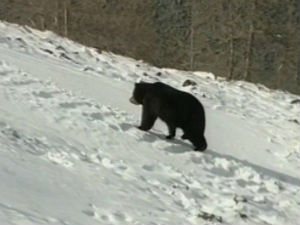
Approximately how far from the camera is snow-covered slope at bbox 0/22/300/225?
6859 millimetres

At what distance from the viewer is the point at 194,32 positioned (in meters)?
27.7

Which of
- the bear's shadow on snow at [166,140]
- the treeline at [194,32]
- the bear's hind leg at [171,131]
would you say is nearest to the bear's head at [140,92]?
the bear's shadow on snow at [166,140]

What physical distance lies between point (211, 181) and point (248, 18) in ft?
55.6

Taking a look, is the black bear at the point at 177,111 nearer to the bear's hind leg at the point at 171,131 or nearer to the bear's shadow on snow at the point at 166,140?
the bear's hind leg at the point at 171,131

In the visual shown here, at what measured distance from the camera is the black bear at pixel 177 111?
33.6ft

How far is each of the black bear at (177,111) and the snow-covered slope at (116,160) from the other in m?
0.24

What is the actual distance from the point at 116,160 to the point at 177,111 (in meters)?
1.62

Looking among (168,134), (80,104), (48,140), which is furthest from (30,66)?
(48,140)

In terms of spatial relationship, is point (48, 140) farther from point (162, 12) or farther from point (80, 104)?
point (162, 12)

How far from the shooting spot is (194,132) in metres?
10.3

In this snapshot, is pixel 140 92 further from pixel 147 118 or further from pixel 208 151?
pixel 208 151

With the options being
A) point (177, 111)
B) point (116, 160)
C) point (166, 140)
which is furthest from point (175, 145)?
point (116, 160)

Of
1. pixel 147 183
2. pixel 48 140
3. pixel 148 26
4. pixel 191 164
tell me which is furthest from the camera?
pixel 148 26

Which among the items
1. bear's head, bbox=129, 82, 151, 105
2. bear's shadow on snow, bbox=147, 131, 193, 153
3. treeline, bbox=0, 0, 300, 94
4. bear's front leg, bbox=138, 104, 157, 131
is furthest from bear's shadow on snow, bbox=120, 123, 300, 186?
treeline, bbox=0, 0, 300, 94
